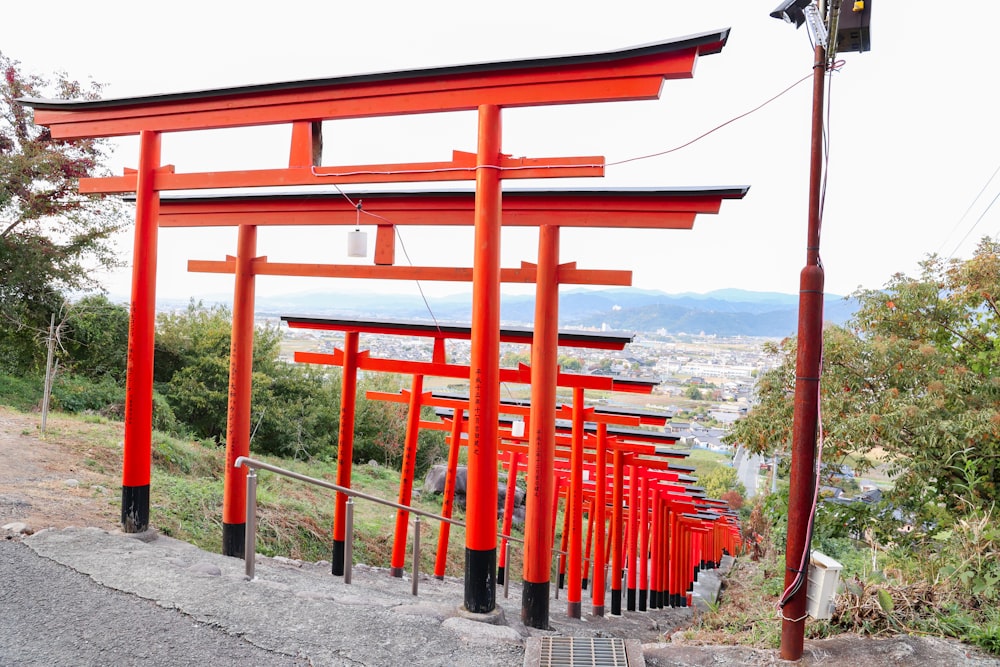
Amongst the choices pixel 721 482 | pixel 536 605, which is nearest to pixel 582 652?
pixel 536 605

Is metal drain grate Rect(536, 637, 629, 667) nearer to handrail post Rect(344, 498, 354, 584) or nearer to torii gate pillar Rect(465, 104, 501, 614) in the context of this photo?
torii gate pillar Rect(465, 104, 501, 614)

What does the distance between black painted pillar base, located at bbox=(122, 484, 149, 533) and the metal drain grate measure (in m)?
3.95

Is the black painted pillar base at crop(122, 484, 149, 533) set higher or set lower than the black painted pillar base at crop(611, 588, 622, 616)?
higher

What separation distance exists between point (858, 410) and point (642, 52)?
7.20 m

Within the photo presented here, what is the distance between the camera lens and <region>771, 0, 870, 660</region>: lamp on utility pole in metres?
4.02

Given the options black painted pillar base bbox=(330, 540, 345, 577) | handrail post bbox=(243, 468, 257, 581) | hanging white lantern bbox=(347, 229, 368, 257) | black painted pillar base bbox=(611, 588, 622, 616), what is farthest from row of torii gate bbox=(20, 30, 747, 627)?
black painted pillar base bbox=(611, 588, 622, 616)

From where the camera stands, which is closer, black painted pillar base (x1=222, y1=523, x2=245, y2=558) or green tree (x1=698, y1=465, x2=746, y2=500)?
black painted pillar base (x1=222, y1=523, x2=245, y2=558)

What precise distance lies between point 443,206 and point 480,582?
355 cm

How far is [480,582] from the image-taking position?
16.8ft

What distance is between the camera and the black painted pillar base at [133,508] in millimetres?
6250

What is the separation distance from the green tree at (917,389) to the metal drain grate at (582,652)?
16.3ft

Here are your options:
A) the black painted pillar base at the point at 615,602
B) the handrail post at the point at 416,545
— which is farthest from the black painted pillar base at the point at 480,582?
the black painted pillar base at the point at 615,602

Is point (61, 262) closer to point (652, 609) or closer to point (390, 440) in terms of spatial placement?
point (390, 440)

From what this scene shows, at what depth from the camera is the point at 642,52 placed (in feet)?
15.0
